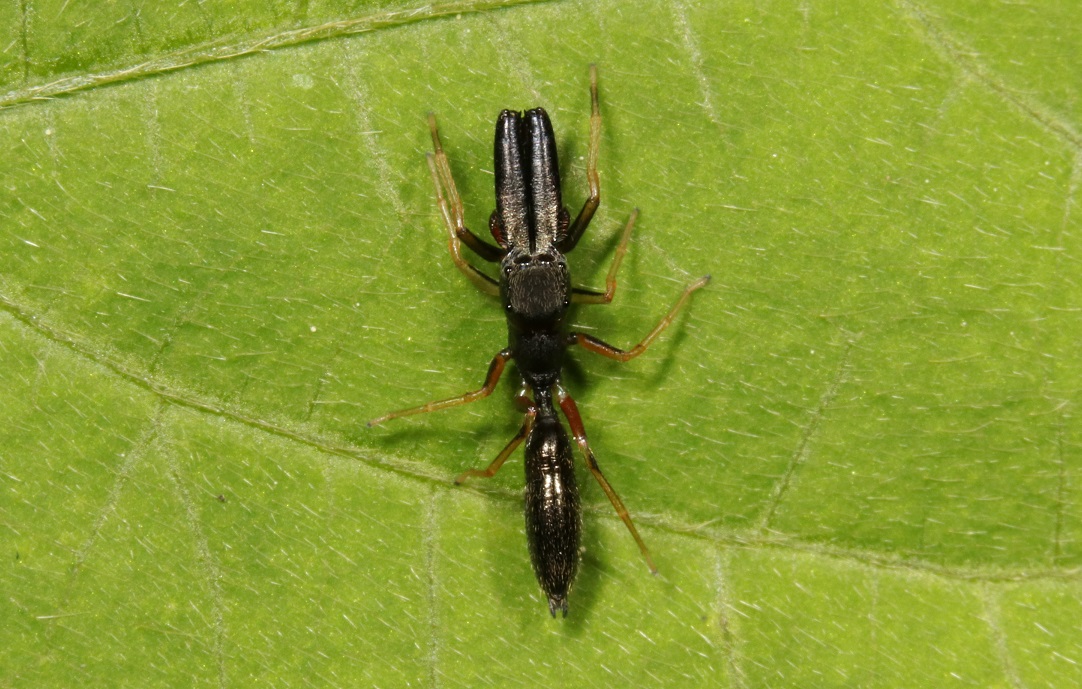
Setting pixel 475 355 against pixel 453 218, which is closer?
pixel 453 218

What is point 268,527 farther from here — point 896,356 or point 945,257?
point 945,257

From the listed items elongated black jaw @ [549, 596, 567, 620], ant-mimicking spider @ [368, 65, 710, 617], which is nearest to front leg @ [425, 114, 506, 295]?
ant-mimicking spider @ [368, 65, 710, 617]

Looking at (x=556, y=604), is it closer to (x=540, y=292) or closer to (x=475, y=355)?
(x=475, y=355)

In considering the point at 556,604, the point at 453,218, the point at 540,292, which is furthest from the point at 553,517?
the point at 453,218

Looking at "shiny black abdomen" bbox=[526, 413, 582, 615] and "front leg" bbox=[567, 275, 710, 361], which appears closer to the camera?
"shiny black abdomen" bbox=[526, 413, 582, 615]

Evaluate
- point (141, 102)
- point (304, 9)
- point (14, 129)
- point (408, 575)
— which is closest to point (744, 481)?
point (408, 575)

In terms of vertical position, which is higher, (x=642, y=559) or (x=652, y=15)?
(x=652, y=15)

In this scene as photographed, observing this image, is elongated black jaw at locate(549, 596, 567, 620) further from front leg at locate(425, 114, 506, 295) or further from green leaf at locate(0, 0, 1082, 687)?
front leg at locate(425, 114, 506, 295)
